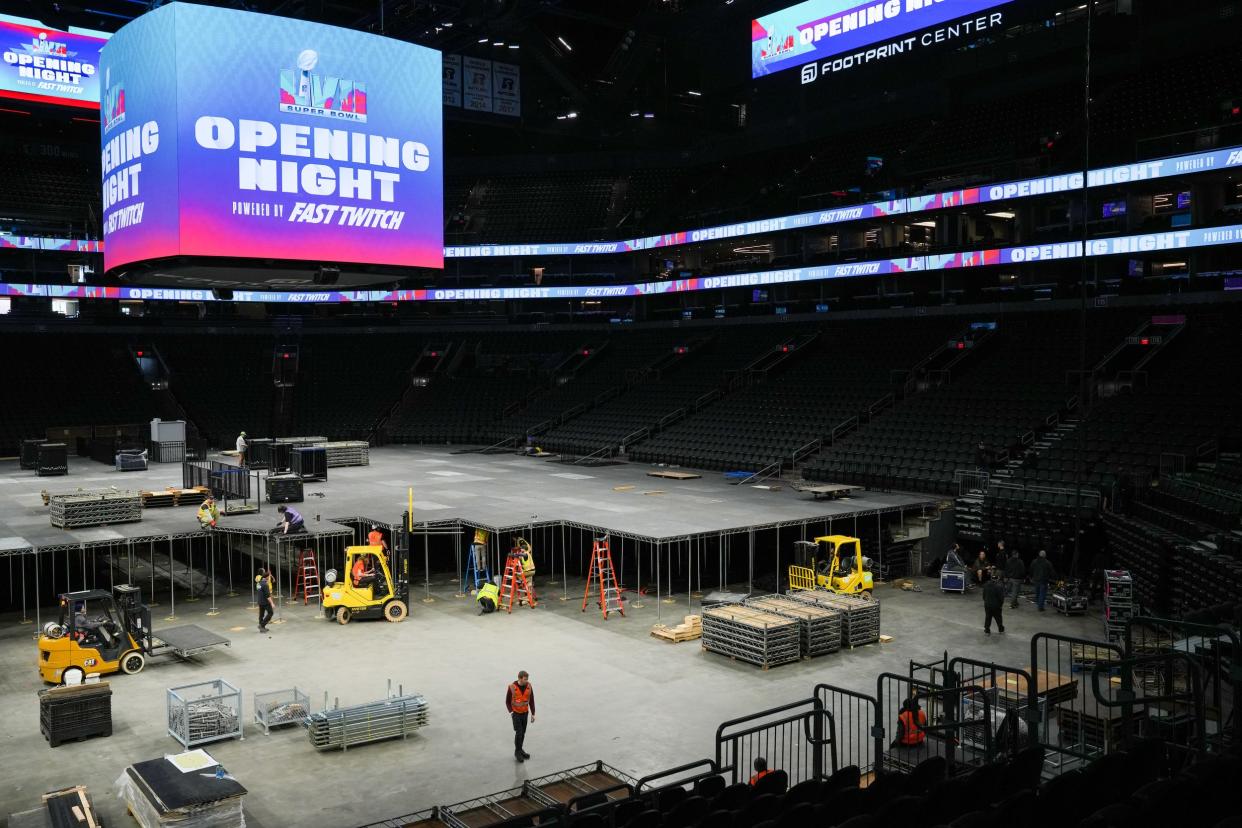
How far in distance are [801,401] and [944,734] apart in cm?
3123

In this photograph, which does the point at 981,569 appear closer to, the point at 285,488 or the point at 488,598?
the point at 488,598

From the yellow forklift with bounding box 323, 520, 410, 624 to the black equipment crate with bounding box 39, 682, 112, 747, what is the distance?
729cm

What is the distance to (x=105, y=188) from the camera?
850 inches

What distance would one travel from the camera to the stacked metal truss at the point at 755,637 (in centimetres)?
1956

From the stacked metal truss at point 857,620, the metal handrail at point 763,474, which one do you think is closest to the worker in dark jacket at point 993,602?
the stacked metal truss at point 857,620

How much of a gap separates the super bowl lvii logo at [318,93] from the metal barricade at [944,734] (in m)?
15.1

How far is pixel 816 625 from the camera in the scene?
20.3m

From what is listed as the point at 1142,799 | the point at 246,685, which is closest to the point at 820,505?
the point at 246,685

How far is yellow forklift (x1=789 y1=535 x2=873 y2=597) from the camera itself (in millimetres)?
24625

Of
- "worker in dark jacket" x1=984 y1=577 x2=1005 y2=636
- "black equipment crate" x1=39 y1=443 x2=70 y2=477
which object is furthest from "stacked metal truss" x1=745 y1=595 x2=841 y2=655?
"black equipment crate" x1=39 y1=443 x2=70 y2=477

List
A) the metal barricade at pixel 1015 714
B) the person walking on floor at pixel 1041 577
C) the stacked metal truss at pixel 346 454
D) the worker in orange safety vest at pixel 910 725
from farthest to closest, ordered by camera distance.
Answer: the stacked metal truss at pixel 346 454
the person walking on floor at pixel 1041 577
the worker in orange safety vest at pixel 910 725
the metal barricade at pixel 1015 714

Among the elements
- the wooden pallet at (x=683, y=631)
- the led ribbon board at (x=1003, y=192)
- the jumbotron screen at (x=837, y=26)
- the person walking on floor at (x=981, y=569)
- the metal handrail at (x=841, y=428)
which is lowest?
the wooden pallet at (x=683, y=631)

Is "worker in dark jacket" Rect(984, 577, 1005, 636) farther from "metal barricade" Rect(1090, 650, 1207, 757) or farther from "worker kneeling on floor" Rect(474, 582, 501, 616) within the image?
"worker kneeling on floor" Rect(474, 582, 501, 616)

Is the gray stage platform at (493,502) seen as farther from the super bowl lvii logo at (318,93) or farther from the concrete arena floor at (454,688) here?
the super bowl lvii logo at (318,93)
